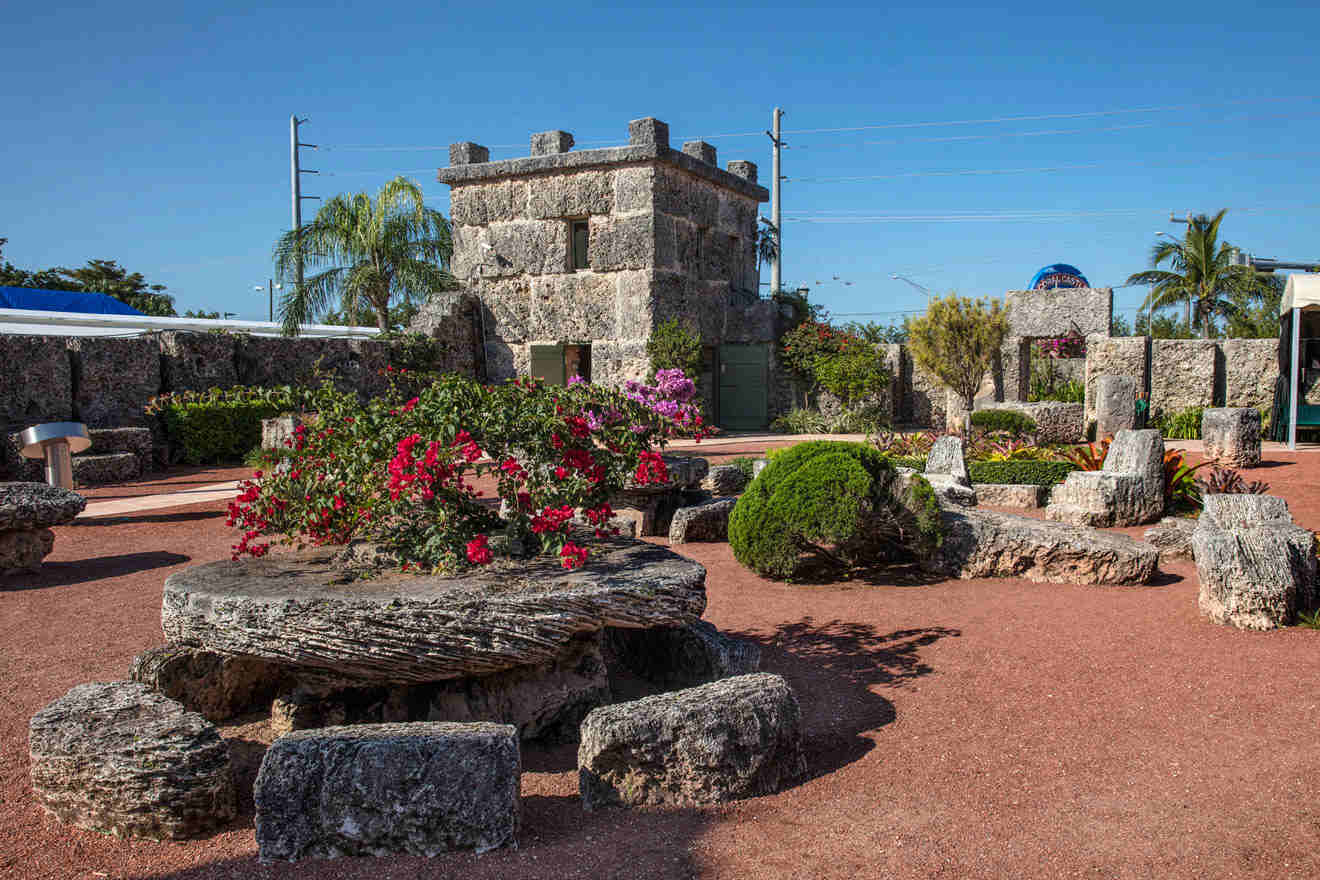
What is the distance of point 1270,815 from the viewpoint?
3.19m

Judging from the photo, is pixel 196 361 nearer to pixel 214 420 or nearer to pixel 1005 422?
pixel 214 420

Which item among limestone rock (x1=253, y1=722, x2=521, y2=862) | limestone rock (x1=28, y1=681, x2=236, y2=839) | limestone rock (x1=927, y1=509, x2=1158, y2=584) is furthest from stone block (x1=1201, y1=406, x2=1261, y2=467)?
limestone rock (x1=28, y1=681, x2=236, y2=839)

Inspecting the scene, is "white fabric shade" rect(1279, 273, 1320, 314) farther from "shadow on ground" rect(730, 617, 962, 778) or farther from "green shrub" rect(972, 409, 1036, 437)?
"shadow on ground" rect(730, 617, 962, 778)

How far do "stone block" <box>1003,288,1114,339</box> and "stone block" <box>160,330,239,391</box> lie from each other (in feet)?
47.7

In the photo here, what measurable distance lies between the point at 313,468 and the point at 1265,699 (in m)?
4.74

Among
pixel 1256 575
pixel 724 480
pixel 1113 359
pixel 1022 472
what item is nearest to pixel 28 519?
pixel 724 480

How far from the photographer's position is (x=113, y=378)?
13.3 metres

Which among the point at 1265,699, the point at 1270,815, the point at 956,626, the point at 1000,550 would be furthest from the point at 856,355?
the point at 1270,815

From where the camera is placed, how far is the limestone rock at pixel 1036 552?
6.50 m

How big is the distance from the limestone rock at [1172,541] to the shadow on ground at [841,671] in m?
2.89

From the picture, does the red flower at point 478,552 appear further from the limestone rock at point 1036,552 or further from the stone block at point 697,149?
the stone block at point 697,149

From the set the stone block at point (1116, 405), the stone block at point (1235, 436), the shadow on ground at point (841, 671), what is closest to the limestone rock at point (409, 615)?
the shadow on ground at point (841, 671)

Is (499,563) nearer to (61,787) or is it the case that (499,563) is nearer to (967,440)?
(61,787)

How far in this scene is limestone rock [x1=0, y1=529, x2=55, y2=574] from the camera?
7.07m
